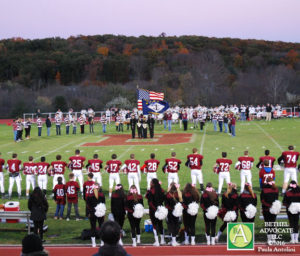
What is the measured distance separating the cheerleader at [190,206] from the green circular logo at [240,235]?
111 cm

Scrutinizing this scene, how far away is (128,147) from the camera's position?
24.8 metres

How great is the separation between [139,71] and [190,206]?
76623mm

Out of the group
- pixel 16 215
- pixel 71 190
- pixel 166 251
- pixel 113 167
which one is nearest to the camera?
pixel 166 251

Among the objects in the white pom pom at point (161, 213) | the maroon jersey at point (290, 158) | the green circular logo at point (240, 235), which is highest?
the maroon jersey at point (290, 158)

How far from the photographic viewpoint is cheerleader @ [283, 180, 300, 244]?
9.45 metres

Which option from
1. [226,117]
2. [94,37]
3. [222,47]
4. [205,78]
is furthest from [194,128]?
[94,37]

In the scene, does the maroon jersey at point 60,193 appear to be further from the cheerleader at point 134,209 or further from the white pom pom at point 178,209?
the white pom pom at point 178,209

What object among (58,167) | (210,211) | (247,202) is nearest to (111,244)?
(210,211)

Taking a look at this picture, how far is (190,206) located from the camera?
31.0 ft

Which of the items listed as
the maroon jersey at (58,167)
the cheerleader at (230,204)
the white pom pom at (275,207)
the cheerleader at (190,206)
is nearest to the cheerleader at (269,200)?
the white pom pom at (275,207)

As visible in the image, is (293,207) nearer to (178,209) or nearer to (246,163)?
(178,209)

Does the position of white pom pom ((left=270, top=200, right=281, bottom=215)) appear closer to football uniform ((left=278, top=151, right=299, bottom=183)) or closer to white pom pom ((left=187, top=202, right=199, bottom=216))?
white pom pom ((left=187, top=202, right=199, bottom=216))

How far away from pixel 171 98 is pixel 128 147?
3666cm

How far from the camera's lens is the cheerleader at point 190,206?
31.0ft
